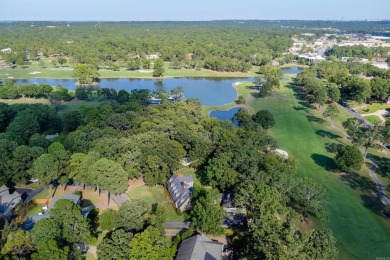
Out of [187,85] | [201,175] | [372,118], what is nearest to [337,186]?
[201,175]

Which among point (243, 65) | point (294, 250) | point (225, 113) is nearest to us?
point (294, 250)

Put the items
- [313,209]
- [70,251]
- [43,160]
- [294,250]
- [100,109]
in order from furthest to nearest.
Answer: [100,109] → [43,160] → [313,209] → [70,251] → [294,250]

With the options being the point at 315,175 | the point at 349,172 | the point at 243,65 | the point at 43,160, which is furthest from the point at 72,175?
the point at 243,65

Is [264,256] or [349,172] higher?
[264,256]

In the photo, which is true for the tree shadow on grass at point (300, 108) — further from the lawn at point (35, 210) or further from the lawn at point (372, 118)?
the lawn at point (35, 210)

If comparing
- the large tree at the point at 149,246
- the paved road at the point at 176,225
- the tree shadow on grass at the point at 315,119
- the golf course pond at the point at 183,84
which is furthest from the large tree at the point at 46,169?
the golf course pond at the point at 183,84

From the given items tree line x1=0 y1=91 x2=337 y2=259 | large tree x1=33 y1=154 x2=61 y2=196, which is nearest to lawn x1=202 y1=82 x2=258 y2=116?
tree line x1=0 y1=91 x2=337 y2=259

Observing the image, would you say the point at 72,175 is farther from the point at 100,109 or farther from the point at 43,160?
the point at 100,109
